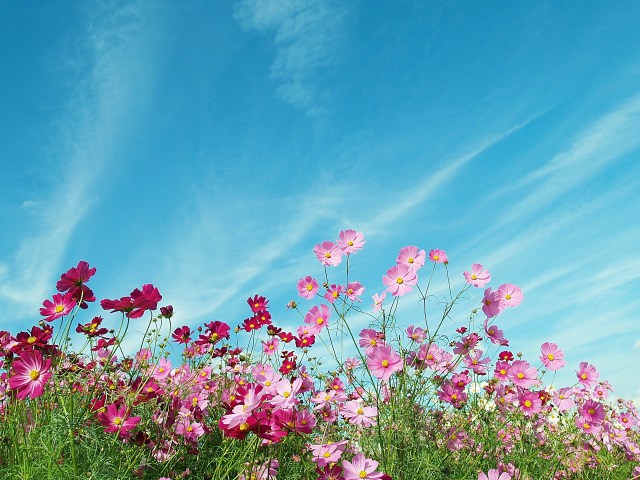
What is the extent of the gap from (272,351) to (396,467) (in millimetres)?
1466

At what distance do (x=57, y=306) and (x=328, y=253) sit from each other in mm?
1414

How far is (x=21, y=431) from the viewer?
322cm

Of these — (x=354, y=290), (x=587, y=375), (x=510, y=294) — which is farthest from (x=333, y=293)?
(x=587, y=375)

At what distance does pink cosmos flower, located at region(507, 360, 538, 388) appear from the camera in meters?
3.53

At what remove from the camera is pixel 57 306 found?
2.74 metres

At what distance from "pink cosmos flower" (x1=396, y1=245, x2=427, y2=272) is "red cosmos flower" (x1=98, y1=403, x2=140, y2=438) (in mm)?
1525

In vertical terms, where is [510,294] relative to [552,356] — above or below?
above

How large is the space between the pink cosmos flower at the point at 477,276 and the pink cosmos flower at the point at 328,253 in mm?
708

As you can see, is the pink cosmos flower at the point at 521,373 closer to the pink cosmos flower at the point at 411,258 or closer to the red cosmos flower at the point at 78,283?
the pink cosmos flower at the point at 411,258

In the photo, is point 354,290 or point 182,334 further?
point 182,334

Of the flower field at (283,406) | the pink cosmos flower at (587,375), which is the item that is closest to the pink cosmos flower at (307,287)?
the flower field at (283,406)

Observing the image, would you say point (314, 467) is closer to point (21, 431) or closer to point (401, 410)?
point (401, 410)

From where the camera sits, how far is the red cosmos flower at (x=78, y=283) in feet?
8.50

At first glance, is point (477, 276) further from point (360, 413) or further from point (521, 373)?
point (360, 413)
